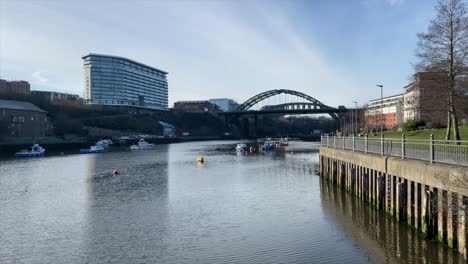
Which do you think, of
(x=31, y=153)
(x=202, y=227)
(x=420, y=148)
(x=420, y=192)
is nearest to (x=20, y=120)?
(x=31, y=153)

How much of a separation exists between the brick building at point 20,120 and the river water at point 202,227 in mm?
85588

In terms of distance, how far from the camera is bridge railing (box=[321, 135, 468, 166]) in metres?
15.6

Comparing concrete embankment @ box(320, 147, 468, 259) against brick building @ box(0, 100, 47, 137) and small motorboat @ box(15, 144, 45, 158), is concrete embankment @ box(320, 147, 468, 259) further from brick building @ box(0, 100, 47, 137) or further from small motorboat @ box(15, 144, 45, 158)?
brick building @ box(0, 100, 47, 137)

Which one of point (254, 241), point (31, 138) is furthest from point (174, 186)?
point (31, 138)

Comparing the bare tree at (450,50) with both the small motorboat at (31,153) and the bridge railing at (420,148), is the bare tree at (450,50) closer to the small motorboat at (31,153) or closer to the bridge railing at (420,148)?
the bridge railing at (420,148)

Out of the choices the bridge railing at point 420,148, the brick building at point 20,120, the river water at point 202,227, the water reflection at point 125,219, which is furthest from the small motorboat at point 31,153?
the bridge railing at point 420,148

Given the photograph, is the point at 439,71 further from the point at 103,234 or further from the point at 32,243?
the point at 32,243

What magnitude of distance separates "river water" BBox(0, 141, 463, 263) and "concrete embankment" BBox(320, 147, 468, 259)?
2.10 feet

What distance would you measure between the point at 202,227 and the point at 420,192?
406 inches

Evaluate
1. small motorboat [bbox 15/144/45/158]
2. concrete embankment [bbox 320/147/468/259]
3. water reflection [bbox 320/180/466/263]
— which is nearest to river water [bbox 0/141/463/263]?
water reflection [bbox 320/180/466/263]

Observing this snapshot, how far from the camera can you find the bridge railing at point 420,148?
15578 millimetres

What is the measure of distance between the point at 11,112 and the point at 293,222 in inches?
4519

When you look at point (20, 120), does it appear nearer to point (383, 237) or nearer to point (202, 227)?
point (202, 227)

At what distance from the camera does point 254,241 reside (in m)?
19.4
